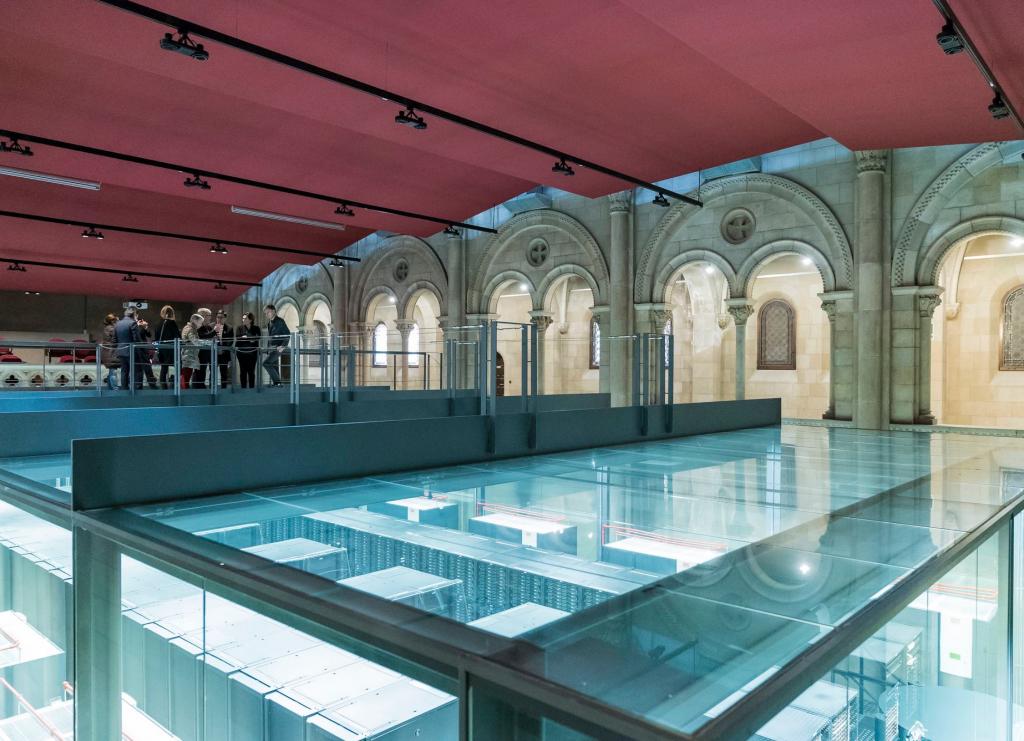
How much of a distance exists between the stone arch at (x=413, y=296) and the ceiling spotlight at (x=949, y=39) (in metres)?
13.2

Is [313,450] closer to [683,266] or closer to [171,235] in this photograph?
[683,266]

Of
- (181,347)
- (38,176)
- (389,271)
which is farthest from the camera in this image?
(389,271)

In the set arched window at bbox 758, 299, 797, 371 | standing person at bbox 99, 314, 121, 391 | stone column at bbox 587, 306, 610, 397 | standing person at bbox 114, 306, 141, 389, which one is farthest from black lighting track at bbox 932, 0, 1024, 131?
standing person at bbox 99, 314, 121, 391

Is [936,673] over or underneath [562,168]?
underneath

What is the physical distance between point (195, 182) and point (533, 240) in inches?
281

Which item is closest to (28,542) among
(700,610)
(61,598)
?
(61,598)

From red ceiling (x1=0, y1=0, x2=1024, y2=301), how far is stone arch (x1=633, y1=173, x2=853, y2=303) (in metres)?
2.12

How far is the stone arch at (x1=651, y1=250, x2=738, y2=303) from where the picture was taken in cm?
1301

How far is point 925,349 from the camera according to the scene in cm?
1092

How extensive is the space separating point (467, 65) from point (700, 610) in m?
6.53

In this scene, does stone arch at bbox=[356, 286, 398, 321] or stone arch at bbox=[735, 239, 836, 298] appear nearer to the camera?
stone arch at bbox=[735, 239, 836, 298]

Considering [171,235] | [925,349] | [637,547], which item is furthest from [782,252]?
[171,235]

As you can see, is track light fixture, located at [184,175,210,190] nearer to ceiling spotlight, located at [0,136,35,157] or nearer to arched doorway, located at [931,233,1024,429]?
ceiling spotlight, located at [0,136,35,157]

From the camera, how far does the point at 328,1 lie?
Answer: 639 centimetres
